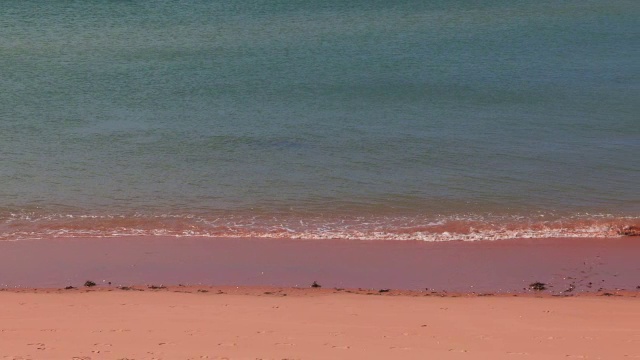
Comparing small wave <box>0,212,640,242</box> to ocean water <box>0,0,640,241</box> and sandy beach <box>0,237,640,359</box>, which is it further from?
sandy beach <box>0,237,640,359</box>

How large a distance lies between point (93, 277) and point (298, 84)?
11185 millimetres

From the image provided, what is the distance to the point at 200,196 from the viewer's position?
15070mm

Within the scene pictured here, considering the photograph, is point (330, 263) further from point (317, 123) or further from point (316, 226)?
point (317, 123)

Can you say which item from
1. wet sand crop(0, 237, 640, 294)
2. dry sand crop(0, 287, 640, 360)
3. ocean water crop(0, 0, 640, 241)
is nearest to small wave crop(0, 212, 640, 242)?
ocean water crop(0, 0, 640, 241)

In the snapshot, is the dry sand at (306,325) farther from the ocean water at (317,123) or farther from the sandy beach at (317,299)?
the ocean water at (317,123)

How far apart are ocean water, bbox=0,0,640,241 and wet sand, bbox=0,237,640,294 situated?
0.53 meters

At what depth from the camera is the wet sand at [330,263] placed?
1170cm

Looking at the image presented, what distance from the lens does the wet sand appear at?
38.4 ft

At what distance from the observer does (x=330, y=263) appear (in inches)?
486

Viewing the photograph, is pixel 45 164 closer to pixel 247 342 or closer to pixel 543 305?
pixel 247 342

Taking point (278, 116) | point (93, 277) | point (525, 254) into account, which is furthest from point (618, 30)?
point (93, 277)

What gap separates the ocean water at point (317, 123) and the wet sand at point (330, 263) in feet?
1.75

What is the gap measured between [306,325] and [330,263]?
2.56 meters

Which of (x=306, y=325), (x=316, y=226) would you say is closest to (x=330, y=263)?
(x=316, y=226)
